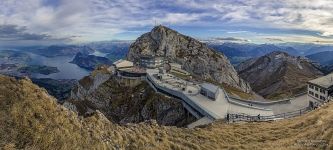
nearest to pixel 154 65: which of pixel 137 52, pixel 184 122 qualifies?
pixel 137 52

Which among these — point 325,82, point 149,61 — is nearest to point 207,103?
point 325,82

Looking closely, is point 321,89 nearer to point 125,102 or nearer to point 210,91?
point 210,91

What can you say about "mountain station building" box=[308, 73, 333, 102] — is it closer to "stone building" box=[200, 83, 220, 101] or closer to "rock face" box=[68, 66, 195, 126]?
"stone building" box=[200, 83, 220, 101]

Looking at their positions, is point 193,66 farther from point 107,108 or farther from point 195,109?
point 195,109

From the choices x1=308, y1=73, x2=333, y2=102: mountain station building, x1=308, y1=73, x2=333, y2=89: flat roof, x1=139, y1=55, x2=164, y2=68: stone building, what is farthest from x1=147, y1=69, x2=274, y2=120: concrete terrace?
x1=139, y1=55, x2=164, y2=68: stone building

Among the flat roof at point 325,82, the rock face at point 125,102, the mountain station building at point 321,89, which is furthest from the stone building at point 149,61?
the flat roof at point 325,82

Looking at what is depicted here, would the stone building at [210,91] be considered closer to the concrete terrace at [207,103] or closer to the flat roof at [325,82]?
the concrete terrace at [207,103]
